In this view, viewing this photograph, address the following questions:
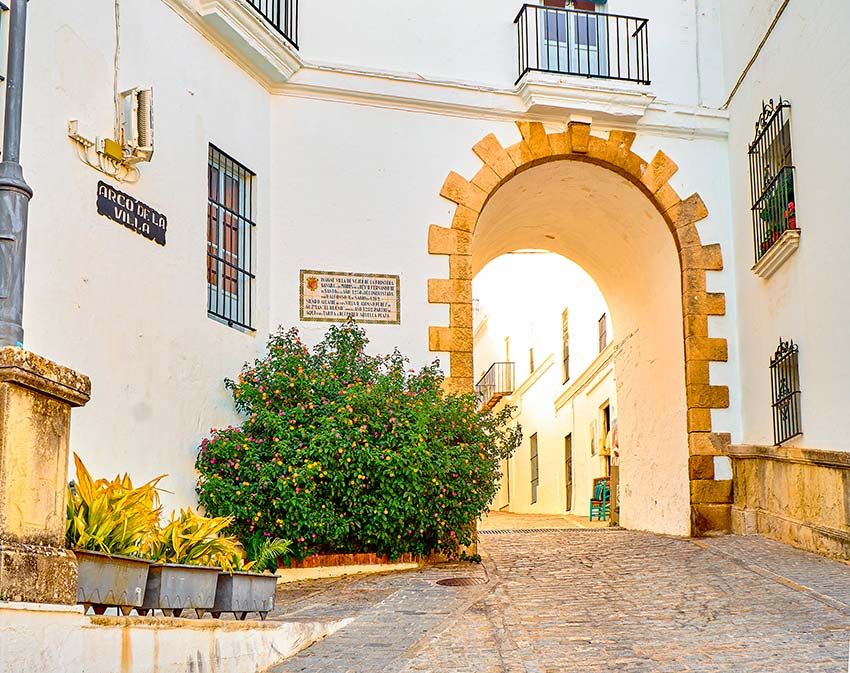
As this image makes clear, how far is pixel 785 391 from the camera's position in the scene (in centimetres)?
1055

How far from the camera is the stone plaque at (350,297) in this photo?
36.1 ft

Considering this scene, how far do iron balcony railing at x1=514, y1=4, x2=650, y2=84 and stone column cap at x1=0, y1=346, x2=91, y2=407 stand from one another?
8616 millimetres

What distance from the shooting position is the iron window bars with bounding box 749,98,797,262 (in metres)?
10.5

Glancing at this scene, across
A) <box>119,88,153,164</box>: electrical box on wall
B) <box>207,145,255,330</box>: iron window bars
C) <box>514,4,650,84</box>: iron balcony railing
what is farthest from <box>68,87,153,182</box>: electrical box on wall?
<box>514,4,650,84</box>: iron balcony railing

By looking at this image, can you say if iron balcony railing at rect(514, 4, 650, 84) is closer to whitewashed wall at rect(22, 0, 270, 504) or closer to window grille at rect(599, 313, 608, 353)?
whitewashed wall at rect(22, 0, 270, 504)

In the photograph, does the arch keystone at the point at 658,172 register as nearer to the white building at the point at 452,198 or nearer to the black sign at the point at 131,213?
the white building at the point at 452,198

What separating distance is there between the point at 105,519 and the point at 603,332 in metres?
15.1

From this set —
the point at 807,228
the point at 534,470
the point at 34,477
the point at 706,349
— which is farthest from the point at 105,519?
the point at 534,470

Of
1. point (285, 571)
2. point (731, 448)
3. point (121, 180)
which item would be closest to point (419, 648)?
point (285, 571)

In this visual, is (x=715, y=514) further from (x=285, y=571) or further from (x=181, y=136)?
(x=181, y=136)

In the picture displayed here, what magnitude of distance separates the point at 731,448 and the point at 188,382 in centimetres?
594

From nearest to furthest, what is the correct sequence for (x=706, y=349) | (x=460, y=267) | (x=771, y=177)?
(x=771, y=177) < (x=460, y=267) < (x=706, y=349)

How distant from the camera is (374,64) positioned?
11.7 metres

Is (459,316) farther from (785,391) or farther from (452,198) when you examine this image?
(785,391)
